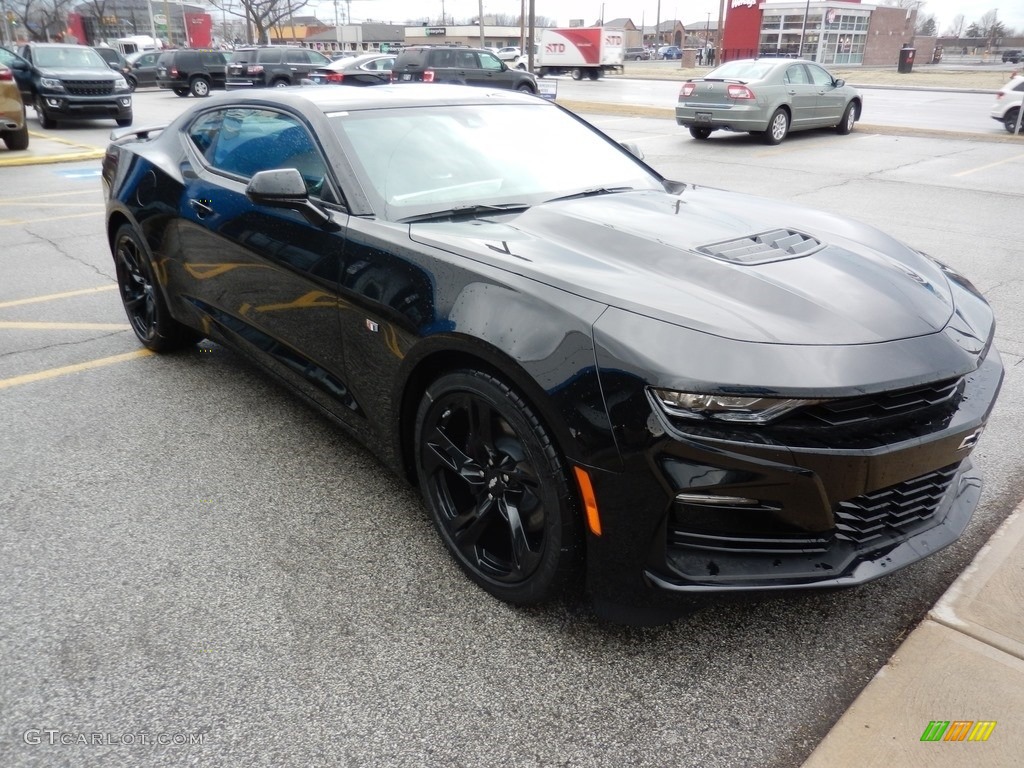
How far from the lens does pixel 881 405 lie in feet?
→ 6.89

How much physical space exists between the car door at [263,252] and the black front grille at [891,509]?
183cm

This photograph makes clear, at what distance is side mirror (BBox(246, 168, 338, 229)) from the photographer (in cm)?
298

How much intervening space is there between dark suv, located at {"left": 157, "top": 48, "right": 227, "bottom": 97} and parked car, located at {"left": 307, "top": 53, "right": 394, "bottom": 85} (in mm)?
5457

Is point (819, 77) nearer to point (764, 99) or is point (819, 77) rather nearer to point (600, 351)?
point (764, 99)

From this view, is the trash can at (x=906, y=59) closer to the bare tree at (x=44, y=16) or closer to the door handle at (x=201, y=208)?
the door handle at (x=201, y=208)

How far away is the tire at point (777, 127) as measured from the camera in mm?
14672

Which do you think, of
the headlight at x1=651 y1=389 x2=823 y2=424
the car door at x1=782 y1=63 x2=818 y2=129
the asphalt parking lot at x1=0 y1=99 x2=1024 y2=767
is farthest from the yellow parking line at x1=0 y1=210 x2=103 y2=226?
the car door at x1=782 y1=63 x2=818 y2=129

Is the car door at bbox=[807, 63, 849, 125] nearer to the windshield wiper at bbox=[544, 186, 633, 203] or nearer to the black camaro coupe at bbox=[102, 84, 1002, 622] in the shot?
the black camaro coupe at bbox=[102, 84, 1002, 622]

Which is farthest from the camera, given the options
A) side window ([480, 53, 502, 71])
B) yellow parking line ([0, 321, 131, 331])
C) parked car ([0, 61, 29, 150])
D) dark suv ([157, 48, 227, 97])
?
dark suv ([157, 48, 227, 97])

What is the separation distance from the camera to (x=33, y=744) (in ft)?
6.77

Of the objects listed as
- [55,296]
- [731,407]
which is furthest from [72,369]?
[731,407]

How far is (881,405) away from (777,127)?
14.1 m

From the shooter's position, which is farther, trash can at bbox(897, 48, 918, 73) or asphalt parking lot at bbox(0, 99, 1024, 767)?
trash can at bbox(897, 48, 918, 73)

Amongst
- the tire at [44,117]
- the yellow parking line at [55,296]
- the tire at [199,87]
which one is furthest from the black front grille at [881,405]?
the tire at [199,87]
